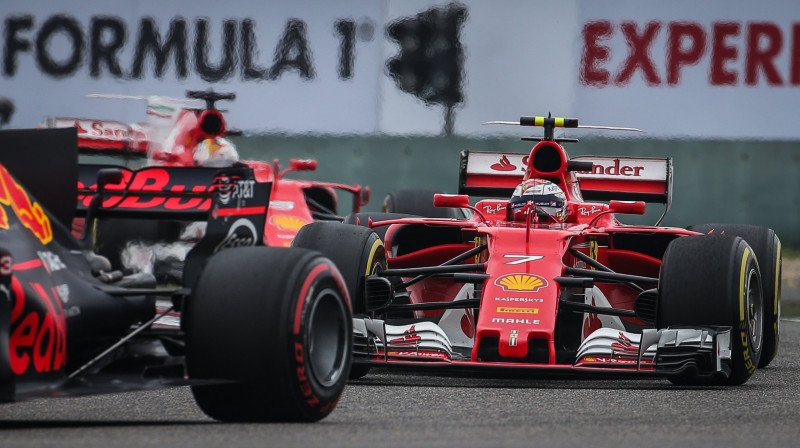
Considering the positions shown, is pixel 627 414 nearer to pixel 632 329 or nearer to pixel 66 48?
pixel 632 329

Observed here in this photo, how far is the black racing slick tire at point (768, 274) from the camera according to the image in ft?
31.5

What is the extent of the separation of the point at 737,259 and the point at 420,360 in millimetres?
1796

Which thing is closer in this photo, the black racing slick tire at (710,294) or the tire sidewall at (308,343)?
the tire sidewall at (308,343)

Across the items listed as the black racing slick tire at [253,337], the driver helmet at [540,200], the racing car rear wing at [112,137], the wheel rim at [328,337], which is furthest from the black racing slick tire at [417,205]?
the black racing slick tire at [253,337]

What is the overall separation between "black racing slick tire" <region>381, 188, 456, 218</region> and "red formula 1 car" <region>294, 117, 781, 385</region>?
4074 millimetres

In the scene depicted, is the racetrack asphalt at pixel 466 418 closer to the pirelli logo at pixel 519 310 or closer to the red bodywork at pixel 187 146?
the pirelli logo at pixel 519 310

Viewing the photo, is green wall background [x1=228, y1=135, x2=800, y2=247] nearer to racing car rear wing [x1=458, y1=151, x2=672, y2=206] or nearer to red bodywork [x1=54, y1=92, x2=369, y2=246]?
red bodywork [x1=54, y1=92, x2=369, y2=246]

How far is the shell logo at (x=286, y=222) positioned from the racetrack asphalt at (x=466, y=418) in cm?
543

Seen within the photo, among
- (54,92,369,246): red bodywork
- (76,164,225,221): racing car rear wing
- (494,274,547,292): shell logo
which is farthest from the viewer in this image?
(54,92,369,246): red bodywork

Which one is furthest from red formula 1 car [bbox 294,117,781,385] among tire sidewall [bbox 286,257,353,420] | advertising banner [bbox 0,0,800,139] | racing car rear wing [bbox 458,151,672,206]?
advertising banner [bbox 0,0,800,139]

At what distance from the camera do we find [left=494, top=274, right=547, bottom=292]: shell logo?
28.5 ft

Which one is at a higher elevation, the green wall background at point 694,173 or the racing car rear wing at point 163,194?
the racing car rear wing at point 163,194

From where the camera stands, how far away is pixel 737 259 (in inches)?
335

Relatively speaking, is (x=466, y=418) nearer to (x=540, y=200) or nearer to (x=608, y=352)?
(x=608, y=352)
